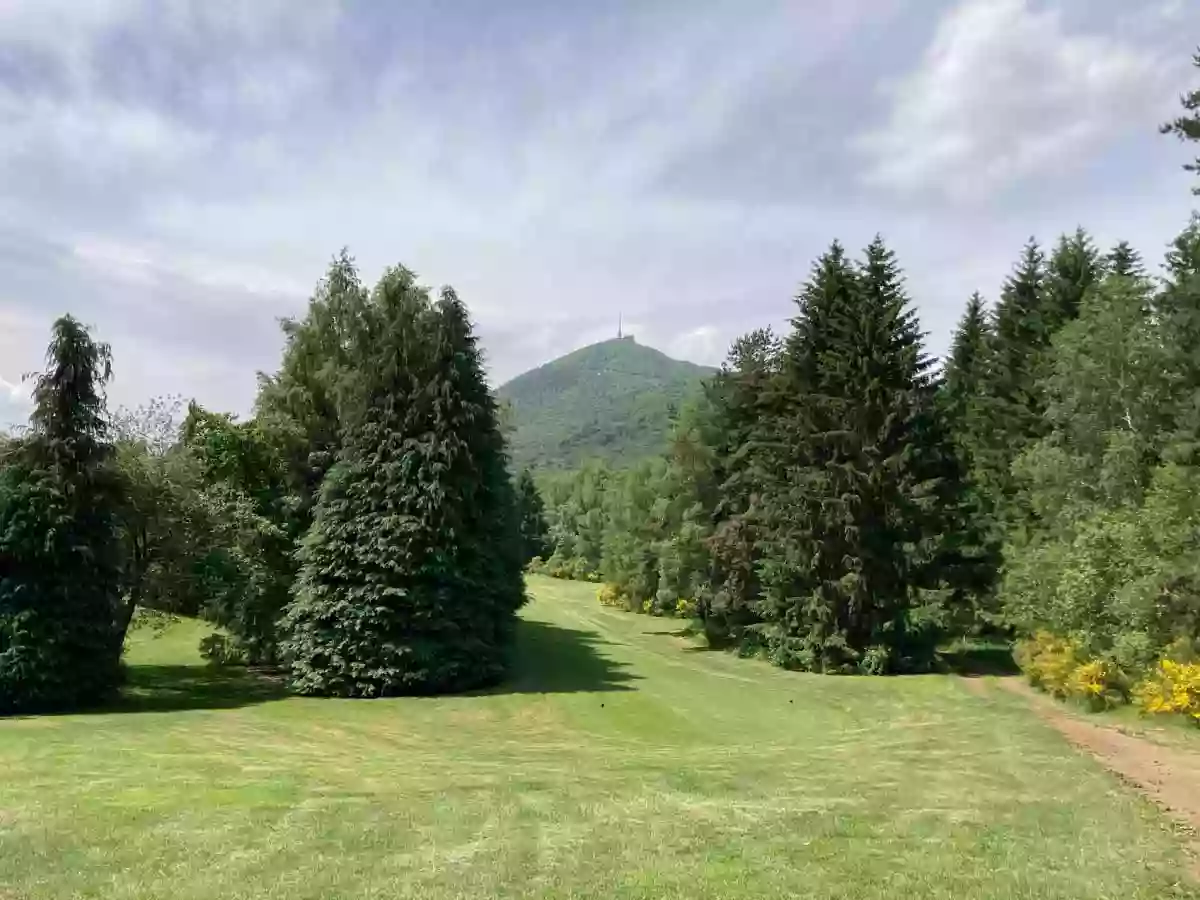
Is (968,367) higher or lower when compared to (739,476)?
higher

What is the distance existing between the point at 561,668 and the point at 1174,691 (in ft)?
66.2

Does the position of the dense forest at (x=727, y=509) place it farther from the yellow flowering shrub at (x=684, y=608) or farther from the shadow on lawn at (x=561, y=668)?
the yellow flowering shrub at (x=684, y=608)

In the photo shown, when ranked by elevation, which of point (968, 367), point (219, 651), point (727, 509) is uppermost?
point (968, 367)

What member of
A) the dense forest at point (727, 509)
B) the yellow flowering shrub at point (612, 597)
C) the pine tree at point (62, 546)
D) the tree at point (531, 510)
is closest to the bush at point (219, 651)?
the dense forest at point (727, 509)

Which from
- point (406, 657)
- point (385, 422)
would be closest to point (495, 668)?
point (406, 657)

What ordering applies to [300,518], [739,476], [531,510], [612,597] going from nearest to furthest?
1. [300,518]
2. [739,476]
3. [612,597]
4. [531,510]

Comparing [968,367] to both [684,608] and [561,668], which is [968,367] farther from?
[561,668]

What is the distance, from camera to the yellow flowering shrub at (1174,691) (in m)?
20.2

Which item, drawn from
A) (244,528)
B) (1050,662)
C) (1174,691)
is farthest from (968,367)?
(244,528)

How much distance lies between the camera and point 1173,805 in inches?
527

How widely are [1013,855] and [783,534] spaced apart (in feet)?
82.0

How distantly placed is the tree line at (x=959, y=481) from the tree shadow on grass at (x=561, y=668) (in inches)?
240

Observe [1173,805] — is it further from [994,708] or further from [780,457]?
[780,457]

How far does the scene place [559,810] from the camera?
12.4 m
